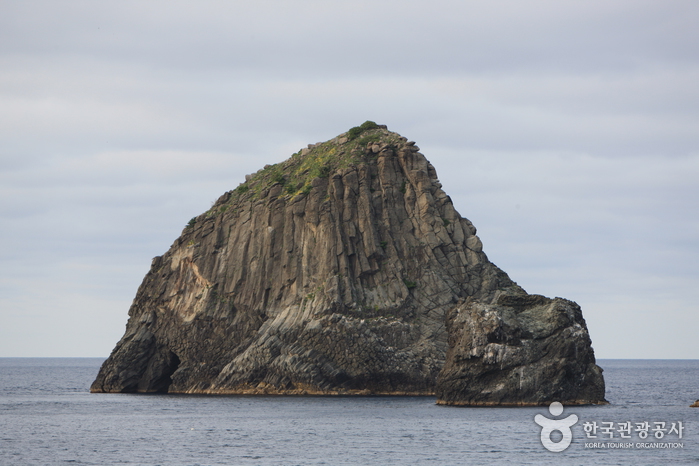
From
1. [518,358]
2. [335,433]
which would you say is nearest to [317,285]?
[518,358]

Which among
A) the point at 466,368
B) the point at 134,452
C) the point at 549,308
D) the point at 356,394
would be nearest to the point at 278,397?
the point at 356,394

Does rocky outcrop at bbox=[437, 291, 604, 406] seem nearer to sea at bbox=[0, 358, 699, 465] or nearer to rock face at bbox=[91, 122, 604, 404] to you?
sea at bbox=[0, 358, 699, 465]

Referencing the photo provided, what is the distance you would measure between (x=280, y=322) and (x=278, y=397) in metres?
9.63

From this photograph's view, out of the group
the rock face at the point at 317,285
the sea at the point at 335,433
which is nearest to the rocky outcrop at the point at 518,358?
the sea at the point at 335,433

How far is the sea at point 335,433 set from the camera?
A: 6419cm

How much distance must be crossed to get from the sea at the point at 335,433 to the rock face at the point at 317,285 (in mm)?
5429

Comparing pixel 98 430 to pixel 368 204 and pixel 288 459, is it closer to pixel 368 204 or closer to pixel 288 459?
pixel 288 459

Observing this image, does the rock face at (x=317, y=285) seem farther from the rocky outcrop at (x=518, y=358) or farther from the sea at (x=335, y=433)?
the rocky outcrop at (x=518, y=358)

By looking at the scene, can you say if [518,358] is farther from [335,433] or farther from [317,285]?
[317,285]

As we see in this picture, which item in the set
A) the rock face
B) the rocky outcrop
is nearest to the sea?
the rocky outcrop

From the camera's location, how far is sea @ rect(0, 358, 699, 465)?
211ft

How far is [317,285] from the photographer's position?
377 ft

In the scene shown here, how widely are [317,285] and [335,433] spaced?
40.2 meters

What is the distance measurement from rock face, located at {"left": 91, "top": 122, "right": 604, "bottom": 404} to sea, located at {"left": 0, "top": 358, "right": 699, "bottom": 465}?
214 inches
